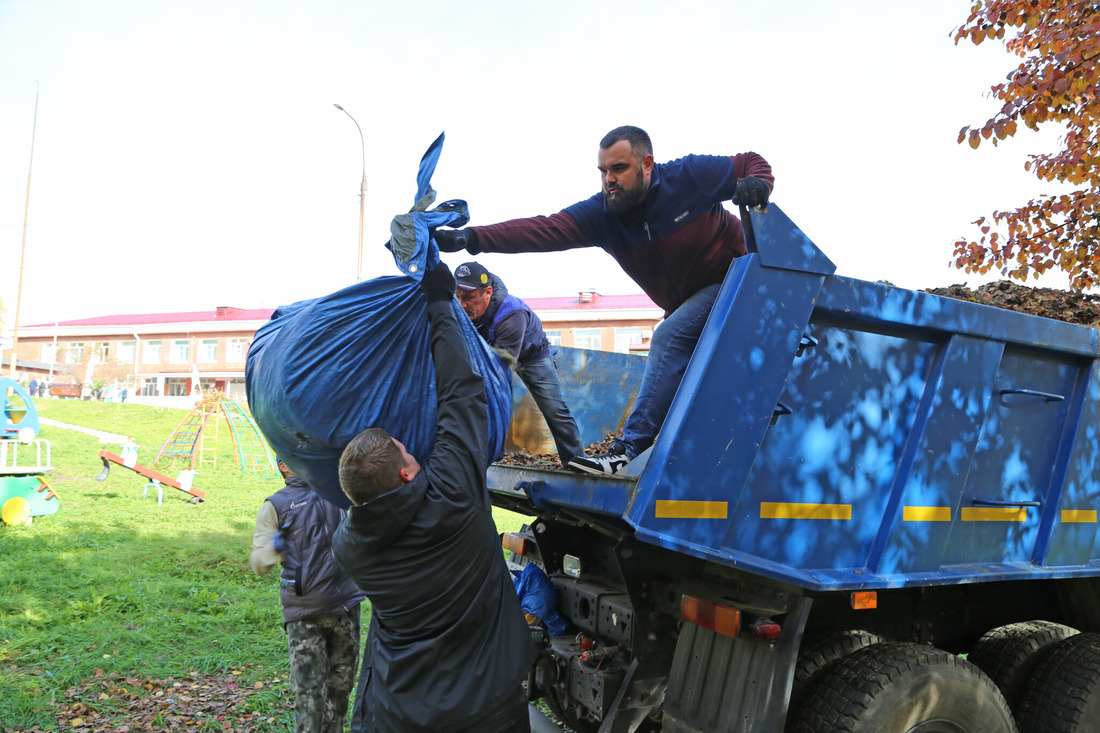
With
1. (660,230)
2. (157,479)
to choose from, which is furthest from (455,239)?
(157,479)

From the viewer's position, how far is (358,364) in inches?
92.1

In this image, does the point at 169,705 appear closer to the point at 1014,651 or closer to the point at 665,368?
the point at 665,368

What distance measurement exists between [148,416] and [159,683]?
24.8 metres

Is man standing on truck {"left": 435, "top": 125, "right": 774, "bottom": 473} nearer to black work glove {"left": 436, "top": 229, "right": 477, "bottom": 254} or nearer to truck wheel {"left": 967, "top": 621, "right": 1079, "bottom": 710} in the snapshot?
black work glove {"left": 436, "top": 229, "right": 477, "bottom": 254}

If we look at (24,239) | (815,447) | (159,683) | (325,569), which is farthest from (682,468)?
(24,239)

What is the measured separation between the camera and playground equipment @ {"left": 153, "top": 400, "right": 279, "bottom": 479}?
1641 cm

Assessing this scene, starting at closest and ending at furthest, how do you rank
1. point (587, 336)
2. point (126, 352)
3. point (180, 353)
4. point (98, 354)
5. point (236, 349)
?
point (587, 336), point (236, 349), point (180, 353), point (98, 354), point (126, 352)

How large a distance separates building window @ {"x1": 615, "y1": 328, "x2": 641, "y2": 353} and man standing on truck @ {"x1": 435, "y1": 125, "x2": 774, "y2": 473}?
35.7 metres

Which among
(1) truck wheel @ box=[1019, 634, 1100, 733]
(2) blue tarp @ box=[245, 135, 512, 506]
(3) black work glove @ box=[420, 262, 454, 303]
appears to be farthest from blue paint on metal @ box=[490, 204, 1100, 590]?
(3) black work glove @ box=[420, 262, 454, 303]

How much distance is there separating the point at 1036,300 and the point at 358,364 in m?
3.40

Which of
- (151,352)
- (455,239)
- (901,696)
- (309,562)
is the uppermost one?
(455,239)

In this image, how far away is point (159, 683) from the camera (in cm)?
469

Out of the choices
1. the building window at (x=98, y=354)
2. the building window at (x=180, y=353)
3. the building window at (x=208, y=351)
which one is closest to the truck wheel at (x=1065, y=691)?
the building window at (x=208, y=351)

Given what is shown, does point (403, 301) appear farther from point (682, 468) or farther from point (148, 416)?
point (148, 416)
